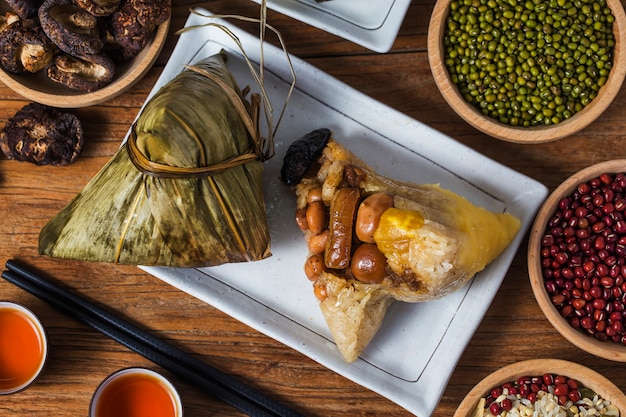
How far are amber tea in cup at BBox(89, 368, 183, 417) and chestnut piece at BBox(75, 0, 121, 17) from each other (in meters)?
1.34

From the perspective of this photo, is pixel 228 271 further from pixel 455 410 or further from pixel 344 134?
pixel 455 410

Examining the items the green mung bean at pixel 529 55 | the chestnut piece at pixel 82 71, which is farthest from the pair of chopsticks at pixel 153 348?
the green mung bean at pixel 529 55

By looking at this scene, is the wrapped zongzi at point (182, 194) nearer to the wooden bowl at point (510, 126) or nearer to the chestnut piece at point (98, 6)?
the chestnut piece at point (98, 6)

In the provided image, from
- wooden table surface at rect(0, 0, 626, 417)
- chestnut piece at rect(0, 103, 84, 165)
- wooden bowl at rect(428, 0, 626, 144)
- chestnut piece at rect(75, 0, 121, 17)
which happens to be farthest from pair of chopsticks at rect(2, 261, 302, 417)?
wooden bowl at rect(428, 0, 626, 144)

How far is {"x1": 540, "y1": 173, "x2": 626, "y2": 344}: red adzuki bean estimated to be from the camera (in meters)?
2.42

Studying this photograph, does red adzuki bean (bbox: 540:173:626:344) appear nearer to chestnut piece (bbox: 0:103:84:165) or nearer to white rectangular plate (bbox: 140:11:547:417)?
white rectangular plate (bbox: 140:11:547:417)

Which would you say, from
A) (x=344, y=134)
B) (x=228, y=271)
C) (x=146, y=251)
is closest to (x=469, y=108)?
(x=344, y=134)

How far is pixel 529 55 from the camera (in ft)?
8.22

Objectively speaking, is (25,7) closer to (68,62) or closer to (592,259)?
(68,62)

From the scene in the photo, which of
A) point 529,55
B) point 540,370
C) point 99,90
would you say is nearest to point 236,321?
point 99,90

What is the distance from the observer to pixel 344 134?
260 centimetres

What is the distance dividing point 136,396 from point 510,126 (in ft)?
5.89

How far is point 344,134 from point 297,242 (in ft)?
1.51

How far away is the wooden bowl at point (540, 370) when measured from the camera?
2.42m
